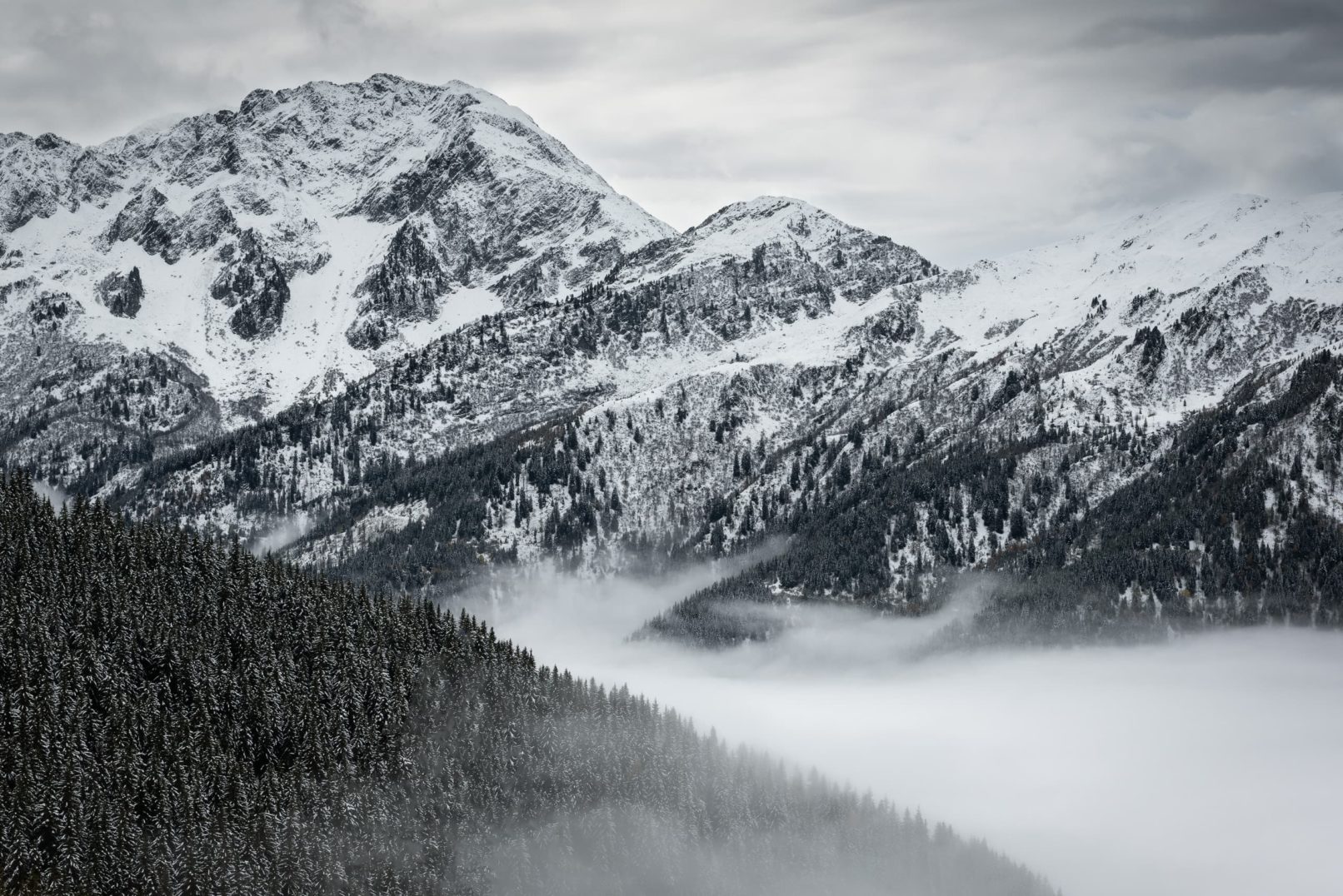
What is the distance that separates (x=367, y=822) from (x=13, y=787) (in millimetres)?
47213

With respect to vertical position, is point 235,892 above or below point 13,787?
below

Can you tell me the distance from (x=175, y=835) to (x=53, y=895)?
58.3 feet

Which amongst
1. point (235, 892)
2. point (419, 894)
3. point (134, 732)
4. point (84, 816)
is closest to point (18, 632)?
point (134, 732)

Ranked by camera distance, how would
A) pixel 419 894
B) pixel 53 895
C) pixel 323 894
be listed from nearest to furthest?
pixel 53 895 → pixel 323 894 → pixel 419 894

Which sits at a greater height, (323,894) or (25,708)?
(25,708)

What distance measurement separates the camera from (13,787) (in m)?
169

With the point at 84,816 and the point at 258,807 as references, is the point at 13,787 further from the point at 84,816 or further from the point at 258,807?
the point at 258,807

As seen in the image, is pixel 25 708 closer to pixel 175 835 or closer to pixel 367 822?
pixel 175 835

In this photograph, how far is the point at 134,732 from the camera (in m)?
186

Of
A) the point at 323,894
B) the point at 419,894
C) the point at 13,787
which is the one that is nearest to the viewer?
the point at 13,787

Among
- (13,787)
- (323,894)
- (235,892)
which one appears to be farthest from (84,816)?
(323,894)

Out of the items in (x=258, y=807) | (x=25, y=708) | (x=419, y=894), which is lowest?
(x=419, y=894)

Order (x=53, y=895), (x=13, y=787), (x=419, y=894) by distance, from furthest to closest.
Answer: (x=419, y=894) → (x=13, y=787) → (x=53, y=895)

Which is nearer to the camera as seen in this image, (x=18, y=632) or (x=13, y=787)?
(x=13, y=787)
